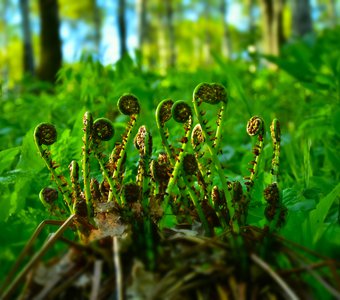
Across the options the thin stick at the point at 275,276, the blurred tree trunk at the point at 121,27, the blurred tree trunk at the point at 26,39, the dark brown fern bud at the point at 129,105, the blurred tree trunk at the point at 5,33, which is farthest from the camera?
the blurred tree trunk at the point at 5,33

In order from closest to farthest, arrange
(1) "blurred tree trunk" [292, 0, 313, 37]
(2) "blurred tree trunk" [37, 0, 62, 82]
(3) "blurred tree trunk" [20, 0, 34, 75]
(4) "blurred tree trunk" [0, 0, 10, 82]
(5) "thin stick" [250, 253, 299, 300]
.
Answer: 1. (5) "thin stick" [250, 253, 299, 300]
2. (1) "blurred tree trunk" [292, 0, 313, 37]
3. (2) "blurred tree trunk" [37, 0, 62, 82]
4. (3) "blurred tree trunk" [20, 0, 34, 75]
5. (4) "blurred tree trunk" [0, 0, 10, 82]

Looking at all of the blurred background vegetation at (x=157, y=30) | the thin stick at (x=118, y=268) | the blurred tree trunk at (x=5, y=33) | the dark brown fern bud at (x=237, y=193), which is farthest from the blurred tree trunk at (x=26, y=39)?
the blurred tree trunk at (x=5, y=33)

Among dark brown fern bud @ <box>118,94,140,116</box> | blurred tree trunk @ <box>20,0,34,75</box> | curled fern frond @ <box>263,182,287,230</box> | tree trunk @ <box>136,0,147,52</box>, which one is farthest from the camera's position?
tree trunk @ <box>136,0,147,52</box>

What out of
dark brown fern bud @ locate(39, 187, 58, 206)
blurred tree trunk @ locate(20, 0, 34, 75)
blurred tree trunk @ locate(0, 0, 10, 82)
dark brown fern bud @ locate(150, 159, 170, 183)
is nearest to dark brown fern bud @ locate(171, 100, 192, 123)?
dark brown fern bud @ locate(150, 159, 170, 183)

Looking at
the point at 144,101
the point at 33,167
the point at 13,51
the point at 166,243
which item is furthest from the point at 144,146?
the point at 13,51

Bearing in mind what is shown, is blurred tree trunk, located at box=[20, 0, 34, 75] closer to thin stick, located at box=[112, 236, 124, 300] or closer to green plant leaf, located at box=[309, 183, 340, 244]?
green plant leaf, located at box=[309, 183, 340, 244]

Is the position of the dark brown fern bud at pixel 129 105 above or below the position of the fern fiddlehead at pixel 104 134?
→ above

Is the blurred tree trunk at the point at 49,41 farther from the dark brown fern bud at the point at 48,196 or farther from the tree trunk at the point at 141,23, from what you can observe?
the dark brown fern bud at the point at 48,196
